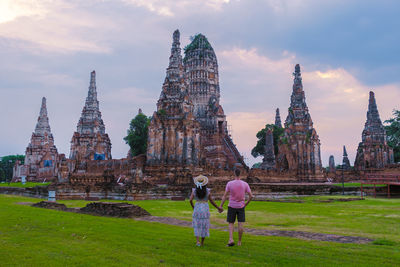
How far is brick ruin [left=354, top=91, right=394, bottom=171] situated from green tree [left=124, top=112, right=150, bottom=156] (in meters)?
35.7

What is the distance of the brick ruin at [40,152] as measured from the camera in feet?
205

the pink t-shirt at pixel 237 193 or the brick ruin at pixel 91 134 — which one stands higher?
the brick ruin at pixel 91 134

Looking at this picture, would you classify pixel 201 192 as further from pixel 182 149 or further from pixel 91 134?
pixel 91 134

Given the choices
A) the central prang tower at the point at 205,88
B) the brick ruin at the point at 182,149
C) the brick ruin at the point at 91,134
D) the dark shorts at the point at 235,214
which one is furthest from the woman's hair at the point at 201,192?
the central prang tower at the point at 205,88

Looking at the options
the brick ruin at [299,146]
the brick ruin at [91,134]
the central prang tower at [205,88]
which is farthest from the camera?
the central prang tower at [205,88]

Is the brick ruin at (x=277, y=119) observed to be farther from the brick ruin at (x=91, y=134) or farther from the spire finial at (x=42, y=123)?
the spire finial at (x=42, y=123)

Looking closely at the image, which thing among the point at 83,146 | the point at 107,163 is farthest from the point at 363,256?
the point at 83,146

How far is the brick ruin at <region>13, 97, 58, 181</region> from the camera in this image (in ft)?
205

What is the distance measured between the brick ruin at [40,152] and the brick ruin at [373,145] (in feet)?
172

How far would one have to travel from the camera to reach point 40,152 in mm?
67875

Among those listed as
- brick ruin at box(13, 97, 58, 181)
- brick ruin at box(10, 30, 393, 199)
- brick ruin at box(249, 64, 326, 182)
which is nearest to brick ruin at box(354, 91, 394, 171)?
brick ruin at box(10, 30, 393, 199)

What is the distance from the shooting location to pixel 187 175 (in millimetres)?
29547

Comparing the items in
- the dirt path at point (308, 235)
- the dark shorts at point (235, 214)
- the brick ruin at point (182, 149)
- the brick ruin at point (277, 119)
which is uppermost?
the brick ruin at point (277, 119)

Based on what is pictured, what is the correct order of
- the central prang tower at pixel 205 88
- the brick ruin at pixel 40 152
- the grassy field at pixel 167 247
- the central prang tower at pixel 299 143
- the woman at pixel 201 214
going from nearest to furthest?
the grassy field at pixel 167 247 → the woman at pixel 201 214 → the central prang tower at pixel 299 143 → the brick ruin at pixel 40 152 → the central prang tower at pixel 205 88
